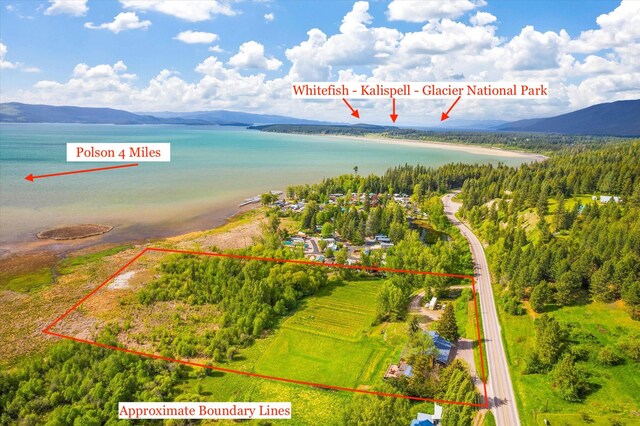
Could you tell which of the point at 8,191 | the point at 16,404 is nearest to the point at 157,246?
the point at 16,404

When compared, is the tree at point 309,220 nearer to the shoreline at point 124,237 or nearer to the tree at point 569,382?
the shoreline at point 124,237

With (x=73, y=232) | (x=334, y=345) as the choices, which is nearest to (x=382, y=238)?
(x=334, y=345)

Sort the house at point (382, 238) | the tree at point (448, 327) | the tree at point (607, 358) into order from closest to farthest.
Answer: the tree at point (607, 358)
the tree at point (448, 327)
the house at point (382, 238)

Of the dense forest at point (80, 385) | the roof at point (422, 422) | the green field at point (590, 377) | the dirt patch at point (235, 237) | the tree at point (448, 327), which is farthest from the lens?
the dirt patch at point (235, 237)

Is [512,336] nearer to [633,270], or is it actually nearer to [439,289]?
[439,289]

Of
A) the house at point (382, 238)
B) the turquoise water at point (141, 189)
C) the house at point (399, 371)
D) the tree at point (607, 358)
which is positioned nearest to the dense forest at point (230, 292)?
the house at point (399, 371)

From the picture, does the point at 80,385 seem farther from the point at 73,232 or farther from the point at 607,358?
the point at 73,232
